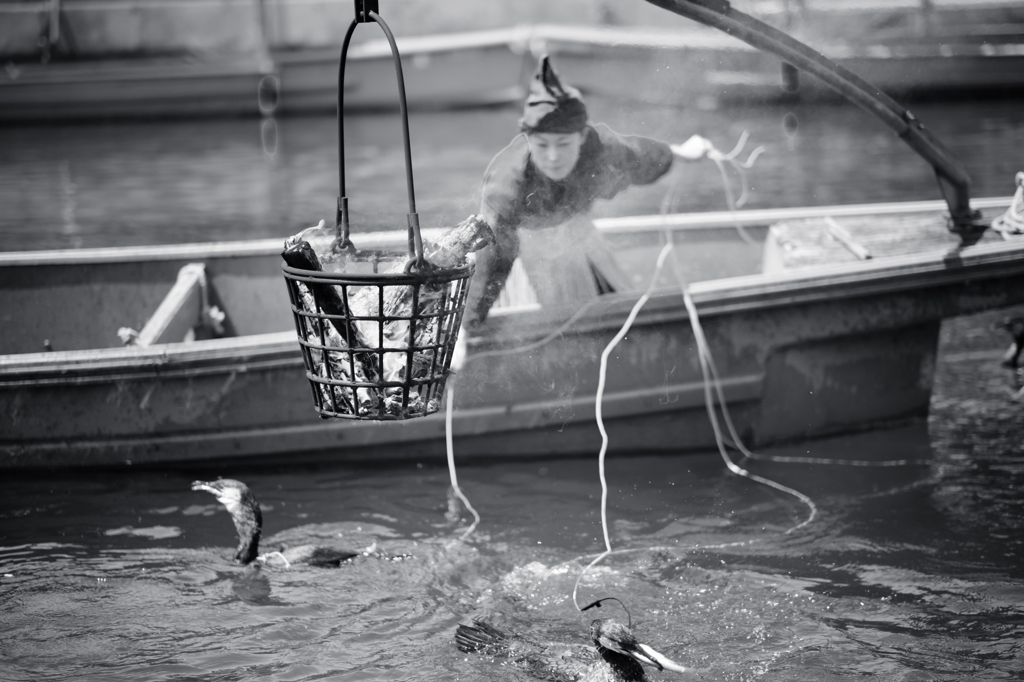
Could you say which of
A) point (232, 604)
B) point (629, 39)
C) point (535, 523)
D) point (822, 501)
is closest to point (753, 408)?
point (822, 501)

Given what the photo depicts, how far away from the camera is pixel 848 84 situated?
5051 mm

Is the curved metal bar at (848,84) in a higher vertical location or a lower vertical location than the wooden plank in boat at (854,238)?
higher

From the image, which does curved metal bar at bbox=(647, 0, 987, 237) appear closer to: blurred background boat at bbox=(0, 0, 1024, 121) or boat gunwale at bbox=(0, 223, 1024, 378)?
boat gunwale at bbox=(0, 223, 1024, 378)

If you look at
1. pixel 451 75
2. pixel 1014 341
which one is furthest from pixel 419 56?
pixel 1014 341

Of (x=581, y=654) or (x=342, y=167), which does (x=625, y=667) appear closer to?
(x=581, y=654)

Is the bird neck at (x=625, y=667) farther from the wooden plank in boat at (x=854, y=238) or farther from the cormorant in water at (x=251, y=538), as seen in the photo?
the wooden plank in boat at (x=854, y=238)

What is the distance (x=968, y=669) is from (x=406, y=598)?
236 centimetres

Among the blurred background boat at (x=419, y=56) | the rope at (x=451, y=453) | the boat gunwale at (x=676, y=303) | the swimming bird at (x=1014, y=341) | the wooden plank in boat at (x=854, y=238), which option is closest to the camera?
the rope at (x=451, y=453)

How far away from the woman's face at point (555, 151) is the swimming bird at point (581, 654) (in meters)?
2.14

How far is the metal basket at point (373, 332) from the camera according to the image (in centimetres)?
320

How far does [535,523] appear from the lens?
17.9ft

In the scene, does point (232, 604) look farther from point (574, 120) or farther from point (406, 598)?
point (574, 120)

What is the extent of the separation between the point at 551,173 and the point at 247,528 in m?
2.25

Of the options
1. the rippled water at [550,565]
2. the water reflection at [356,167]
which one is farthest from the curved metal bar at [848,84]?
the water reflection at [356,167]
